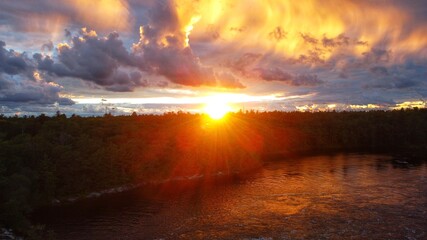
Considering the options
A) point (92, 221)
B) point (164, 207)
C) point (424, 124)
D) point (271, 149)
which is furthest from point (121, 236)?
point (424, 124)

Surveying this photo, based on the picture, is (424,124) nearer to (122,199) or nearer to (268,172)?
(268,172)

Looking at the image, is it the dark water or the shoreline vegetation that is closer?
the dark water

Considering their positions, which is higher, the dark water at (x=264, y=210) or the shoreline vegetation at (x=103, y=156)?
the shoreline vegetation at (x=103, y=156)

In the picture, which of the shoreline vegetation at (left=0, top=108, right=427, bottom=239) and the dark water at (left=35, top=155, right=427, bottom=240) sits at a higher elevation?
the shoreline vegetation at (left=0, top=108, right=427, bottom=239)

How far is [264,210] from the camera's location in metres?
56.5

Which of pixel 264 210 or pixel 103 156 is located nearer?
pixel 264 210

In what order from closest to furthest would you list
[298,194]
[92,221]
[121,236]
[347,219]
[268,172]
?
[121,236]
[347,219]
[92,221]
[298,194]
[268,172]

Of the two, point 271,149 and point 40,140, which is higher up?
point 40,140

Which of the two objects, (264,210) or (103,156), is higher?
(103,156)

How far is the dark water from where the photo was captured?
46719 mm

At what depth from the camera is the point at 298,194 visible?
66438 mm

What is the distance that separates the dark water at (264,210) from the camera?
46.7m

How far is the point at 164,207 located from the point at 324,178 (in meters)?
37.5

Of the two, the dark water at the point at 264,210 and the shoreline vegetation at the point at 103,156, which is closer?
the dark water at the point at 264,210
